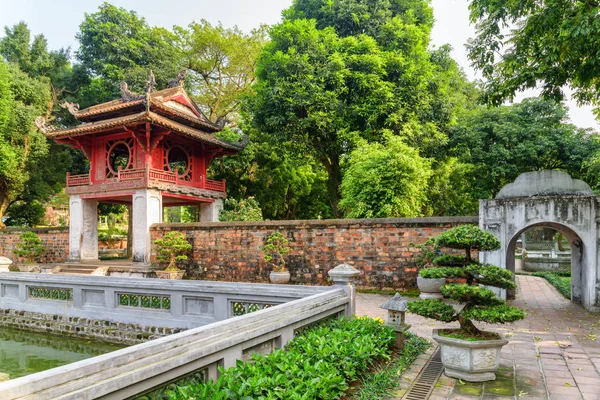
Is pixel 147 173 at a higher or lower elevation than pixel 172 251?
higher

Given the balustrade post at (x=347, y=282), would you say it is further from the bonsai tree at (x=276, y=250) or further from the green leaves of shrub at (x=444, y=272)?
the bonsai tree at (x=276, y=250)

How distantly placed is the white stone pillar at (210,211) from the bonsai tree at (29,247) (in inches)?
256

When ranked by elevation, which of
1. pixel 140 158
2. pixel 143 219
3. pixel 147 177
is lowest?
pixel 143 219

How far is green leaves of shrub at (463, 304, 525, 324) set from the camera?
4.37 meters

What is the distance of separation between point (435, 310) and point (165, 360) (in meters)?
3.10

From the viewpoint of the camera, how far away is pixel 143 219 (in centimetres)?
1438

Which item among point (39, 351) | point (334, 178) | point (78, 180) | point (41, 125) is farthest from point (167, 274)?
point (334, 178)

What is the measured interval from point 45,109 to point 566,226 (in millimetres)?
23855

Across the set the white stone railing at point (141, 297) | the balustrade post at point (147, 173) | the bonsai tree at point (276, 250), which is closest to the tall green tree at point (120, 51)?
the balustrade post at point (147, 173)

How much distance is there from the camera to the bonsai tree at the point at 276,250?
11.8 meters

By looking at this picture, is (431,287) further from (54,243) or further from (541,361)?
(54,243)

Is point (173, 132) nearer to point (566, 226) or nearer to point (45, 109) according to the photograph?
point (45, 109)

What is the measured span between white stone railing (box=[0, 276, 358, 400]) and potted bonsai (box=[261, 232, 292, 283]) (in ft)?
22.7

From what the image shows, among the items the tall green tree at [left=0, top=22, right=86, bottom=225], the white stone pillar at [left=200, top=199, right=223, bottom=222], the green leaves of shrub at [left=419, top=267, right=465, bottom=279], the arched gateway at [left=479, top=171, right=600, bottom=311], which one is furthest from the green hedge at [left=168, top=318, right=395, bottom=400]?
the tall green tree at [left=0, top=22, right=86, bottom=225]
